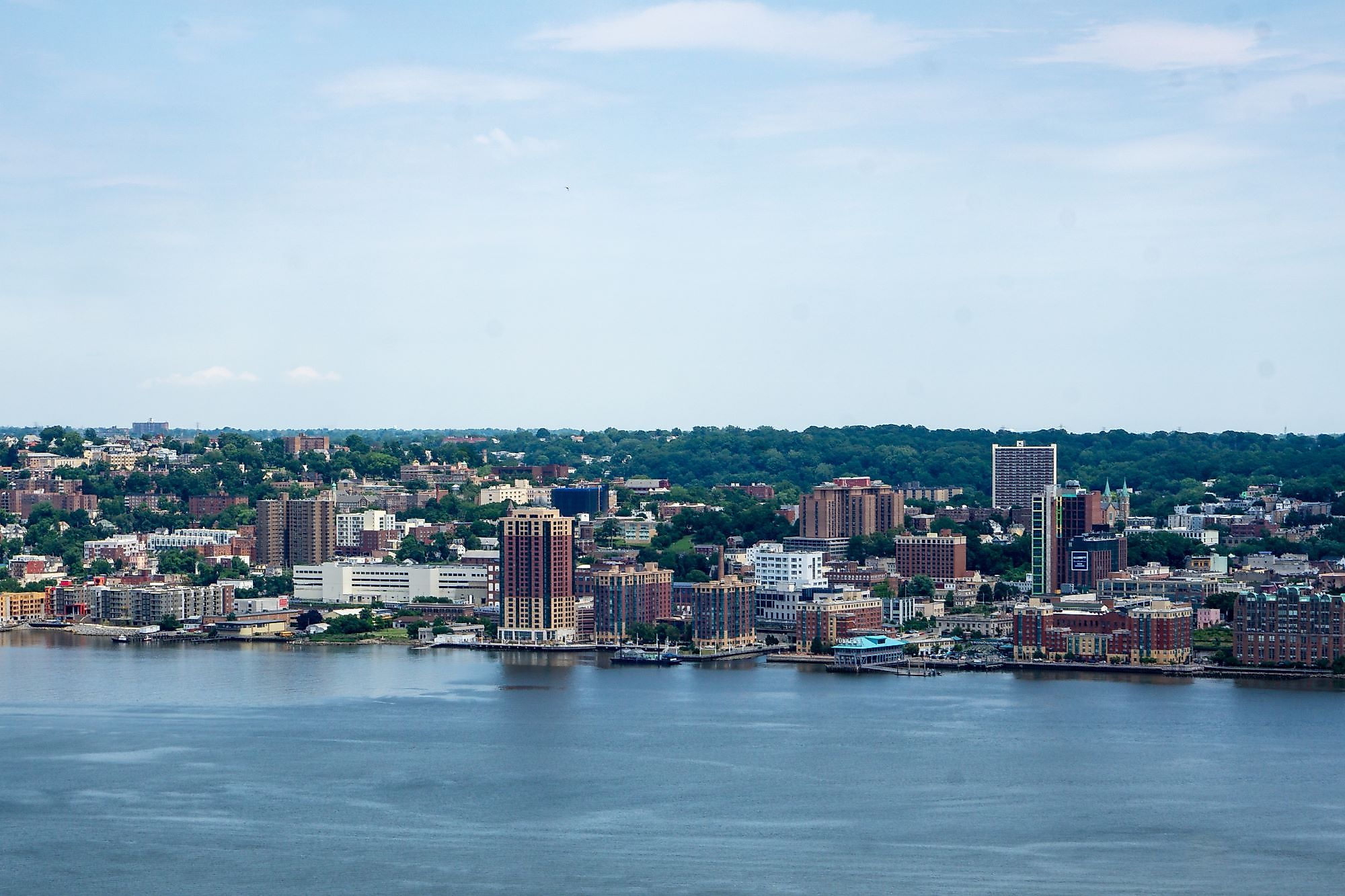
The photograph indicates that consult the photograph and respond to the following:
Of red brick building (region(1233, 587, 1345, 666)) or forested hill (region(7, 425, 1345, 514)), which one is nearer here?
red brick building (region(1233, 587, 1345, 666))

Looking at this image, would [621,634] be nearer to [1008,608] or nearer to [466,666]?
[466,666]

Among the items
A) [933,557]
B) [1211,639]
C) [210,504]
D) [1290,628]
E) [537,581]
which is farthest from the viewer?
[210,504]

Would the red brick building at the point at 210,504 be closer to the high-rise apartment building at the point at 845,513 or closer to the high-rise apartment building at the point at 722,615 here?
the high-rise apartment building at the point at 845,513

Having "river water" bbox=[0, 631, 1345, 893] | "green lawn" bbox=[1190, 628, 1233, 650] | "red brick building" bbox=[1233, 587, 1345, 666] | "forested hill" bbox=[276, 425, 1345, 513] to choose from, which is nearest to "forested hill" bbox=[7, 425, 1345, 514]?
"forested hill" bbox=[276, 425, 1345, 513]

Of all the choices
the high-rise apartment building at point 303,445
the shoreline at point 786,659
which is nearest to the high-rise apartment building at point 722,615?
the shoreline at point 786,659

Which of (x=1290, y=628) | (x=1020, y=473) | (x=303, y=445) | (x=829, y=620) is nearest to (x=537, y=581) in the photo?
(x=829, y=620)

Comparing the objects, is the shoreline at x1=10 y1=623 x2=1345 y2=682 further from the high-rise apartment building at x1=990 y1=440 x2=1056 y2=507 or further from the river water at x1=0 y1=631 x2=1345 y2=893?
the high-rise apartment building at x1=990 y1=440 x2=1056 y2=507

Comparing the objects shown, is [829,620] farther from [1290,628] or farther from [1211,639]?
[1290,628]
